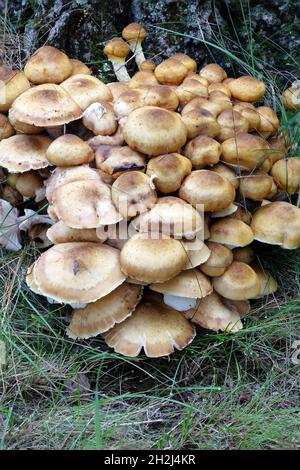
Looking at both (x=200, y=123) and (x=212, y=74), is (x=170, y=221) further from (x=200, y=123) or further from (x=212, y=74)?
(x=212, y=74)

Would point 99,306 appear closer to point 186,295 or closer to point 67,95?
point 186,295

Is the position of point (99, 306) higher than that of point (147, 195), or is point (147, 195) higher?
point (147, 195)

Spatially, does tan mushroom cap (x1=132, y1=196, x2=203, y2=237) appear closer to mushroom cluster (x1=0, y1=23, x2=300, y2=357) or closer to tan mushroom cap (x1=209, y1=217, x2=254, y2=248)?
mushroom cluster (x1=0, y1=23, x2=300, y2=357)

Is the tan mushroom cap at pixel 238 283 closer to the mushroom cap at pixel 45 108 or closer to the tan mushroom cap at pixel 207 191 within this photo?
the tan mushroom cap at pixel 207 191

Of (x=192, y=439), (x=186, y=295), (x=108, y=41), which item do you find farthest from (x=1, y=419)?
(x=108, y=41)

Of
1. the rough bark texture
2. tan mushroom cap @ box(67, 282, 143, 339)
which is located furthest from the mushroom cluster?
the rough bark texture

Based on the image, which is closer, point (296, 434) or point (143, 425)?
point (296, 434)
